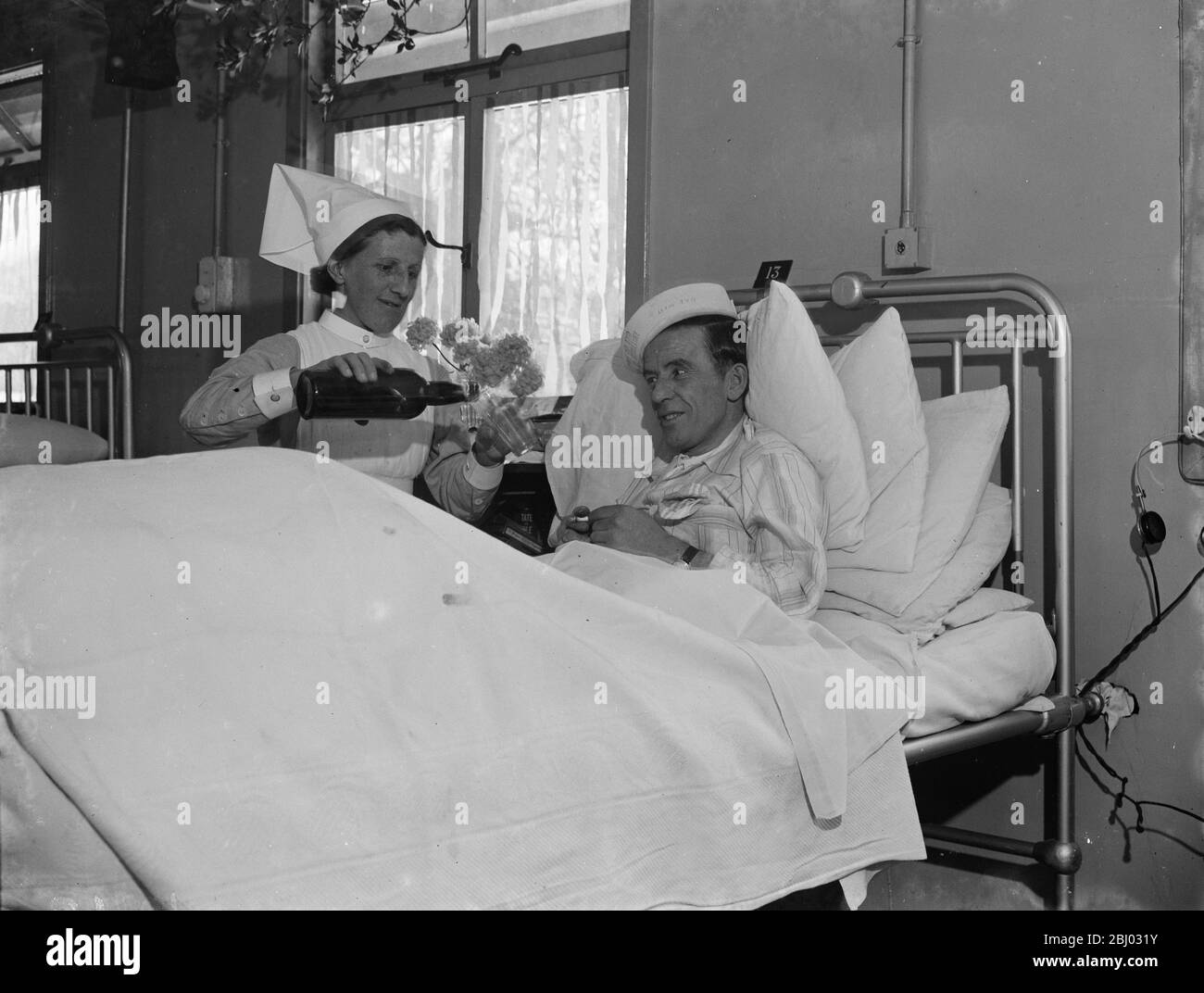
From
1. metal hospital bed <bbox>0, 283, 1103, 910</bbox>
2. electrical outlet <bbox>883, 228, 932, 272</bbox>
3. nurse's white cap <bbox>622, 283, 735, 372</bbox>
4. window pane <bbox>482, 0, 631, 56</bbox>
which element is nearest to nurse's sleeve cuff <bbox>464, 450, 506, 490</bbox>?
nurse's white cap <bbox>622, 283, 735, 372</bbox>

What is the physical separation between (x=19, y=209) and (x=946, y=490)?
3395 mm

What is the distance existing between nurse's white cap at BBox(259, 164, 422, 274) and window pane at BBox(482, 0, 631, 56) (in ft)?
3.98

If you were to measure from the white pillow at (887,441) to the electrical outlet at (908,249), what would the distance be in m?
0.33

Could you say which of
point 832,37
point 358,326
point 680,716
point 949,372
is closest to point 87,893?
point 680,716

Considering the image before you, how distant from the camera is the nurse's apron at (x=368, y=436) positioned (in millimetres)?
2383

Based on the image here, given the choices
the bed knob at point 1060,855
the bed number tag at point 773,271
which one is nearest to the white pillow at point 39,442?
the bed number tag at point 773,271

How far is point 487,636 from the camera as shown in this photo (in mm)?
1321

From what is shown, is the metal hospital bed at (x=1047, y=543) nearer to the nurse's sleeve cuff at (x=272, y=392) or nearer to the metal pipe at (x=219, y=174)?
the nurse's sleeve cuff at (x=272, y=392)

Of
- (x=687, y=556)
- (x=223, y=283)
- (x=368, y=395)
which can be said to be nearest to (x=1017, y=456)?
(x=687, y=556)

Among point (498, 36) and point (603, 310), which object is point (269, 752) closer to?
point (603, 310)

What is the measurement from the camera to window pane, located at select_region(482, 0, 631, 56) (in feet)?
10.8

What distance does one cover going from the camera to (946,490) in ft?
6.67

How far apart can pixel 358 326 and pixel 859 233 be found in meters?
1.09

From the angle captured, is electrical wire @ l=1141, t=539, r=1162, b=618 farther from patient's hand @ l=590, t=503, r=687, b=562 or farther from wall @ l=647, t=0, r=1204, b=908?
patient's hand @ l=590, t=503, r=687, b=562
